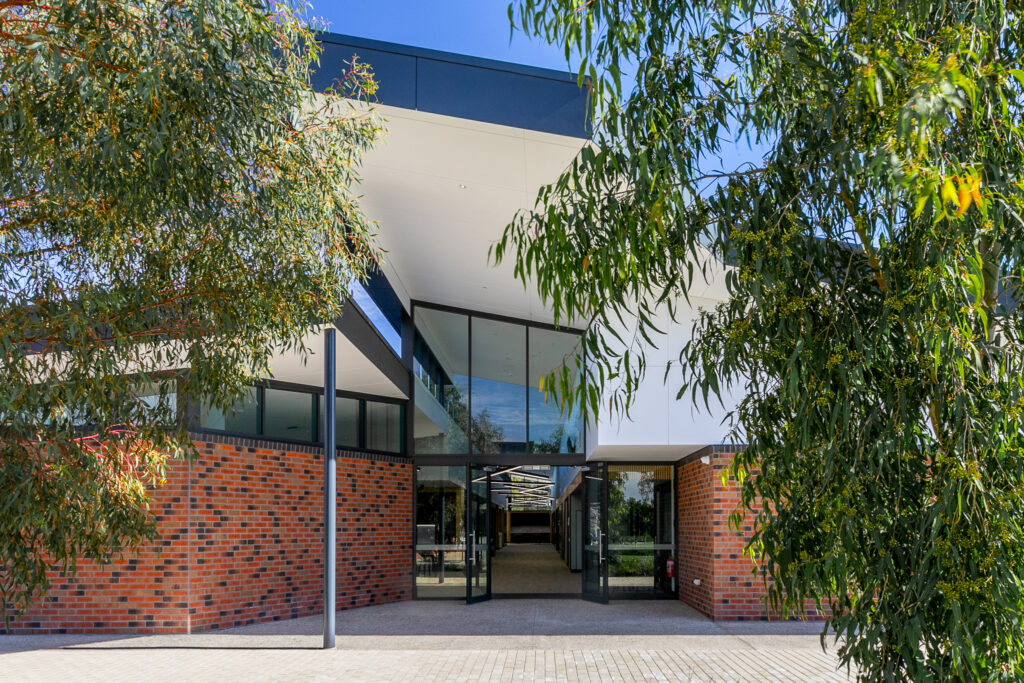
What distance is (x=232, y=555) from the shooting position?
39.2ft

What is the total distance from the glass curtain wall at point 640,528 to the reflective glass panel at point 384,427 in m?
3.69

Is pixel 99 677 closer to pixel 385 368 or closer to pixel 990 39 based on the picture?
pixel 385 368

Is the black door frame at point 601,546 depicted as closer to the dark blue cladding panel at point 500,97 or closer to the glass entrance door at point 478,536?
the glass entrance door at point 478,536

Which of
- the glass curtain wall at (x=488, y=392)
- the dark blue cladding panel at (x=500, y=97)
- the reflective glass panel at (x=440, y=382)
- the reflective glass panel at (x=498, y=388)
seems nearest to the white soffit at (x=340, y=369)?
the reflective glass panel at (x=440, y=382)

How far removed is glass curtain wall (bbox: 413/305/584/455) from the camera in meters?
15.9

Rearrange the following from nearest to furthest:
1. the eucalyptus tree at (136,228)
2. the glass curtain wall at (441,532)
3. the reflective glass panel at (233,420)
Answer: the eucalyptus tree at (136,228), the reflective glass panel at (233,420), the glass curtain wall at (441,532)

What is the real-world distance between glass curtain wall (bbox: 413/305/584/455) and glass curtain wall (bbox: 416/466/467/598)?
0.49 meters

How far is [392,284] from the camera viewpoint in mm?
15047

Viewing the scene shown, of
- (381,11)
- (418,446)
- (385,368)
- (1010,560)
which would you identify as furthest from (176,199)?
(418,446)

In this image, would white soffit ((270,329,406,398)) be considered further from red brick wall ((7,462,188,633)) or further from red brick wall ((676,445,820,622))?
red brick wall ((676,445,820,622))

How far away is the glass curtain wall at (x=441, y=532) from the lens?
1556 cm

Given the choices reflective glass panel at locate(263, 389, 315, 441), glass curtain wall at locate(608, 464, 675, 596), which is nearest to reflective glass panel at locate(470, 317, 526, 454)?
glass curtain wall at locate(608, 464, 675, 596)

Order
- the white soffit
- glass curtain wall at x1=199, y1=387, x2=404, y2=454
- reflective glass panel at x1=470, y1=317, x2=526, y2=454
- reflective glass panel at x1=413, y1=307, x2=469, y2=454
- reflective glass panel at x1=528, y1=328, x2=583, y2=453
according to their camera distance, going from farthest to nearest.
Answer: reflective glass panel at x1=413, y1=307, x2=469, y2=454
reflective glass panel at x1=470, y1=317, x2=526, y2=454
reflective glass panel at x1=528, y1=328, x2=583, y2=453
glass curtain wall at x1=199, y1=387, x2=404, y2=454
the white soffit

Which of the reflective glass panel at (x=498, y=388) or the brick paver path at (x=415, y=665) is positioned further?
the reflective glass panel at (x=498, y=388)
